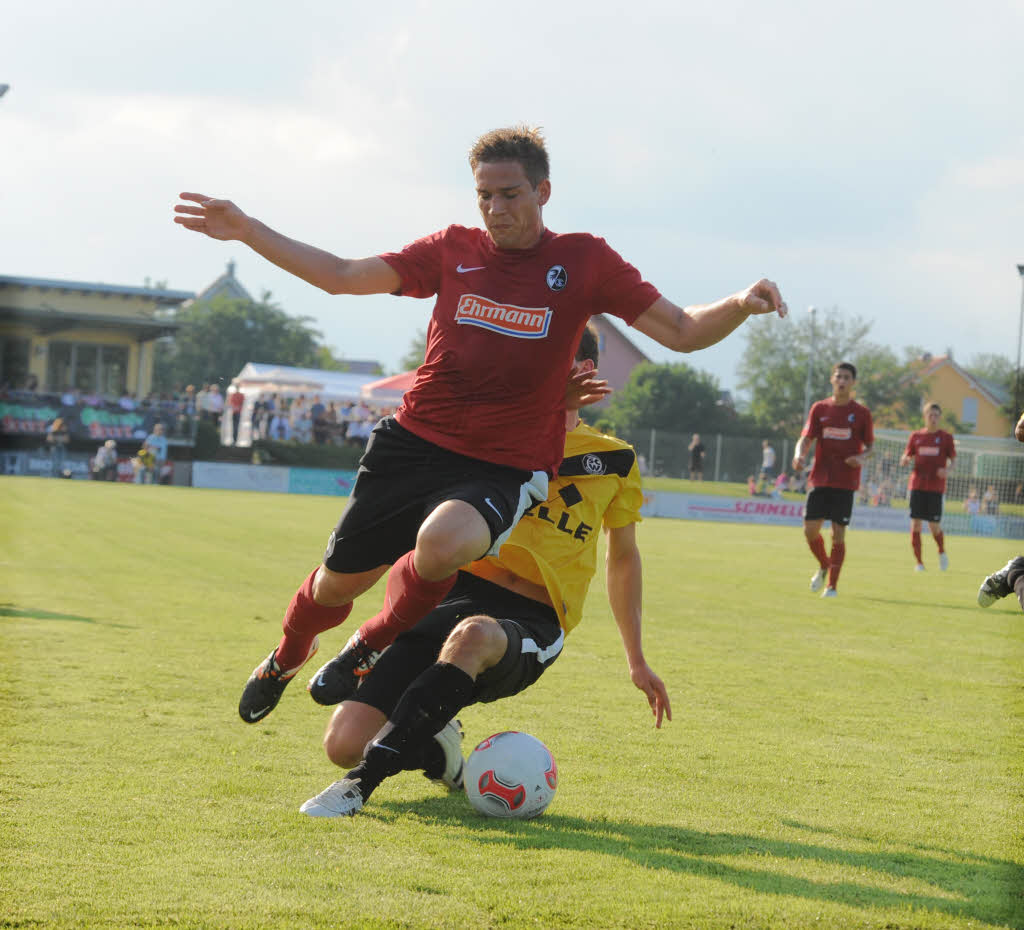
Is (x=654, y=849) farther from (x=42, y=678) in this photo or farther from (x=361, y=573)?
(x=42, y=678)

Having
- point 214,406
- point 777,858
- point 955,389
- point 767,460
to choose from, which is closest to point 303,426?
point 214,406

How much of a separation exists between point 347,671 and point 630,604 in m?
1.08

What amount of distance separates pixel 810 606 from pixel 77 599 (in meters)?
6.71

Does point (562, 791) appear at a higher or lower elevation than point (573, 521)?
lower

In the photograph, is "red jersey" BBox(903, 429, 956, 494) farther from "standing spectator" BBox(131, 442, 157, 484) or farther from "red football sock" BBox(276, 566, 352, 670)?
"standing spectator" BBox(131, 442, 157, 484)

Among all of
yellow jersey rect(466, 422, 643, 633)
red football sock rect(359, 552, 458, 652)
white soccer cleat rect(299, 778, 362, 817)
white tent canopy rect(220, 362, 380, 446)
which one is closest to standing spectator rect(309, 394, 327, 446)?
white tent canopy rect(220, 362, 380, 446)

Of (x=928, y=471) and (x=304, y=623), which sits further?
(x=928, y=471)

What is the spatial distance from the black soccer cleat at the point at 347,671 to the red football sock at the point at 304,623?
0.14 meters

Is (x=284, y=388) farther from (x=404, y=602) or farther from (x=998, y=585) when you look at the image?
(x=404, y=602)

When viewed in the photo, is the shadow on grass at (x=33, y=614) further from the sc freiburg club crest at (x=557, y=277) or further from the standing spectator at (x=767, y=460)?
the standing spectator at (x=767, y=460)

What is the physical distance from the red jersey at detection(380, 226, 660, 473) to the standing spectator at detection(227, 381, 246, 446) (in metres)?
27.7

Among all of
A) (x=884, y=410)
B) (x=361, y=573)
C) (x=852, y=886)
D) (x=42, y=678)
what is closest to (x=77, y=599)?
(x=42, y=678)

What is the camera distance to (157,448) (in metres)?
33.4

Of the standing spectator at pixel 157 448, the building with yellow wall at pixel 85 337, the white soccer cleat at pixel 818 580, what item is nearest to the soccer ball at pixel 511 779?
the white soccer cleat at pixel 818 580
